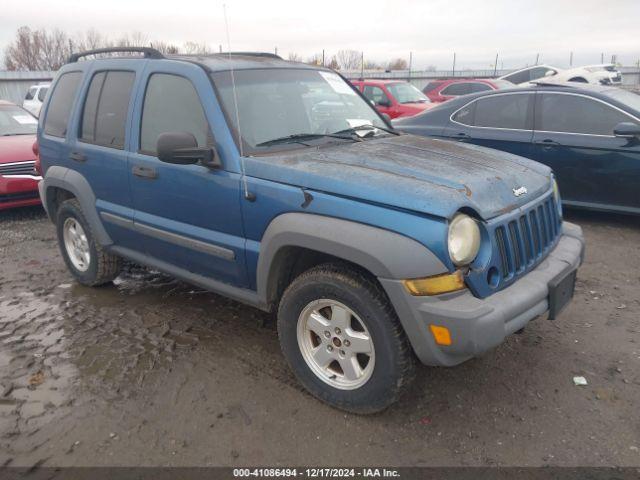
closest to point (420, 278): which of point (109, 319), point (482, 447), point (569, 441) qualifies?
point (482, 447)

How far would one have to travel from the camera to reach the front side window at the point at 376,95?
39.4 feet


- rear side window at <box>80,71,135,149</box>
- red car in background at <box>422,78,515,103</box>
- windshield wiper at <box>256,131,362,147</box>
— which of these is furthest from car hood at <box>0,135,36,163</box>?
red car in background at <box>422,78,515,103</box>

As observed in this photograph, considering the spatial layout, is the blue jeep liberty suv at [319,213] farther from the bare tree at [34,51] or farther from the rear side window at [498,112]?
the bare tree at [34,51]

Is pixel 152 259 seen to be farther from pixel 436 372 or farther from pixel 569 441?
pixel 569 441

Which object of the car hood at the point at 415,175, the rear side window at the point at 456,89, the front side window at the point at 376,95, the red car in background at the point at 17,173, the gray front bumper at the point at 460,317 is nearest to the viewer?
the gray front bumper at the point at 460,317

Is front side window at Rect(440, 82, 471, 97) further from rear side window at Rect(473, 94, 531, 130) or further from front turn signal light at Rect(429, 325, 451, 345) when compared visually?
front turn signal light at Rect(429, 325, 451, 345)

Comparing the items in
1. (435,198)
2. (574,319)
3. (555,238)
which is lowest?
(574,319)

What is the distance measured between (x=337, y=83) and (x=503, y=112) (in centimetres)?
318

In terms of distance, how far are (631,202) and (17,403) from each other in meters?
5.83

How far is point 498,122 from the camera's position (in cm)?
656

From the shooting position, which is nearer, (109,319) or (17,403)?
(17,403)

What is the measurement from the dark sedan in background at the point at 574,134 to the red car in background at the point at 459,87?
24.8ft

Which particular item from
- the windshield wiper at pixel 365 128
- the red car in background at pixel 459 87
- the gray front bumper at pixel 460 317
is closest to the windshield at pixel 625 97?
the windshield wiper at pixel 365 128

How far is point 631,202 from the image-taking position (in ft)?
18.5
